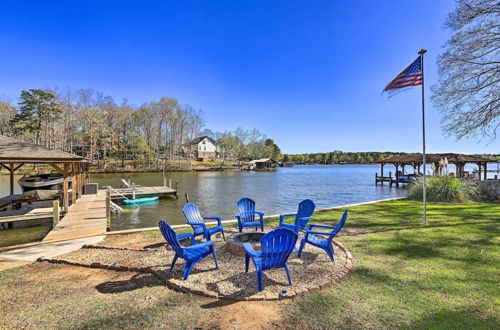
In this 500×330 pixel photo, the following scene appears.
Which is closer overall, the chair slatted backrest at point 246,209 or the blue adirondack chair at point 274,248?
the blue adirondack chair at point 274,248

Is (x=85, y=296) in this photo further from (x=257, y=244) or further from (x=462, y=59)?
(x=462, y=59)

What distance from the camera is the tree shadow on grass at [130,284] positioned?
Answer: 138 inches

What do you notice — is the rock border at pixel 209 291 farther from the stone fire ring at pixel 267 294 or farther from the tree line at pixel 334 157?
the tree line at pixel 334 157

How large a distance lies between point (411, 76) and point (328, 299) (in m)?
6.98

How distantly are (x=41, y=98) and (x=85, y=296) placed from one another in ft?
169

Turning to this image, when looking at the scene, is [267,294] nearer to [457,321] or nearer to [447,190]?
[457,321]

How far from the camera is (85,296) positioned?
3322 millimetres

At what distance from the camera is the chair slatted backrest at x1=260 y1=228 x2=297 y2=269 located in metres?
3.41

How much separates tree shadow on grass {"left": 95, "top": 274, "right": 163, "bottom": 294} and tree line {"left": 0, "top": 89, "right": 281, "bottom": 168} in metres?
50.0

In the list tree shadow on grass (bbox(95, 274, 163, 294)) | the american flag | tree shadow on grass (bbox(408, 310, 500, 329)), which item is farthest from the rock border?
the american flag

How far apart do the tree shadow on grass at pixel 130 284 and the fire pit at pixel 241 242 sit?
150cm

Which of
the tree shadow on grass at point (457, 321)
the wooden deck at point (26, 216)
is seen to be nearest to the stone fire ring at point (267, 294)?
the tree shadow on grass at point (457, 321)

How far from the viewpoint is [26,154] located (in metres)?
7.81

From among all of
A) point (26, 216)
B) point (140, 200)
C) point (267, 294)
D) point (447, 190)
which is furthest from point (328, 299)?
point (140, 200)
